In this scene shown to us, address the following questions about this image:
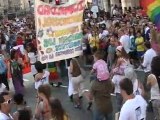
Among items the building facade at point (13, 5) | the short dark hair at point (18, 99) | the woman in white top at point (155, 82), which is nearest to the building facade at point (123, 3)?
the woman in white top at point (155, 82)

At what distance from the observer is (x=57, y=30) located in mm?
10508

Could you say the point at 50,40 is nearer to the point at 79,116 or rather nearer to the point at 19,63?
the point at 79,116

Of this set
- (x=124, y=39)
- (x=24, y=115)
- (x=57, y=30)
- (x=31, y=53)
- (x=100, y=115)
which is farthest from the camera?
(x=31, y=53)

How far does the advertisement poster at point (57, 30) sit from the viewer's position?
33.7ft

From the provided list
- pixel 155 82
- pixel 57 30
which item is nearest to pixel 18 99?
pixel 155 82

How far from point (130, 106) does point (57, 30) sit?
189 inches

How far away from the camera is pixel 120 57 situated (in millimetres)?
9492

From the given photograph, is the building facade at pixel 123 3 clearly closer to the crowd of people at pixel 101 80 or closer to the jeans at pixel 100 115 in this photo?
the crowd of people at pixel 101 80

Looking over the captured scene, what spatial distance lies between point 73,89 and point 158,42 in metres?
2.54

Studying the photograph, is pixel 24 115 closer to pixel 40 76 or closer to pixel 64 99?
pixel 40 76

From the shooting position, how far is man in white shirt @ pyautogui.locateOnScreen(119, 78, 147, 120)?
5.96 metres

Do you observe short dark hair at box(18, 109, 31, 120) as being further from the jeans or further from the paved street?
the paved street

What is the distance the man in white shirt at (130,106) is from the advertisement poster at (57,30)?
Result: 427 cm

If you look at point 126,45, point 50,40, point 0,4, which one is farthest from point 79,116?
point 0,4
